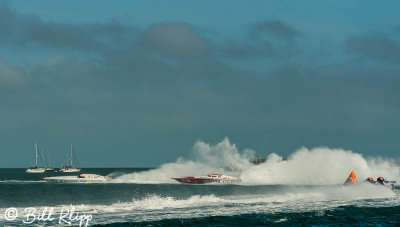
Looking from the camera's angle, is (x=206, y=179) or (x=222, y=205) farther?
(x=206, y=179)

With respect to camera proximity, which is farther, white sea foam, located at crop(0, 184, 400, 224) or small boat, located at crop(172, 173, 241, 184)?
small boat, located at crop(172, 173, 241, 184)

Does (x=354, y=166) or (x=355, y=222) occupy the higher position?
(x=354, y=166)

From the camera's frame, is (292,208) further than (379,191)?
No

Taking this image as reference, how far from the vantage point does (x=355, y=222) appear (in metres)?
40.4

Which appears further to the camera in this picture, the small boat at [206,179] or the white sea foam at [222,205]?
the small boat at [206,179]

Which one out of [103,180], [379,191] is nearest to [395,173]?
[379,191]

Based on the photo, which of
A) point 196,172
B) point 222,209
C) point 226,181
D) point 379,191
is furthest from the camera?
point 196,172

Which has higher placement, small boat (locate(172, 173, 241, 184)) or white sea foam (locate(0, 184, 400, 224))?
small boat (locate(172, 173, 241, 184))

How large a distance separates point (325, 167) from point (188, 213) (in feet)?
258

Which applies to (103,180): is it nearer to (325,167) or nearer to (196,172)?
(196,172)

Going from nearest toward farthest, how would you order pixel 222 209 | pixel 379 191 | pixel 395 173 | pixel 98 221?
pixel 98 221 → pixel 222 209 → pixel 379 191 → pixel 395 173

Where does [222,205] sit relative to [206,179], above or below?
below

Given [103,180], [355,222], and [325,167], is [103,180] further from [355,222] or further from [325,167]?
[355,222]

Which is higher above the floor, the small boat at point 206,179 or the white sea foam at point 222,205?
the small boat at point 206,179
